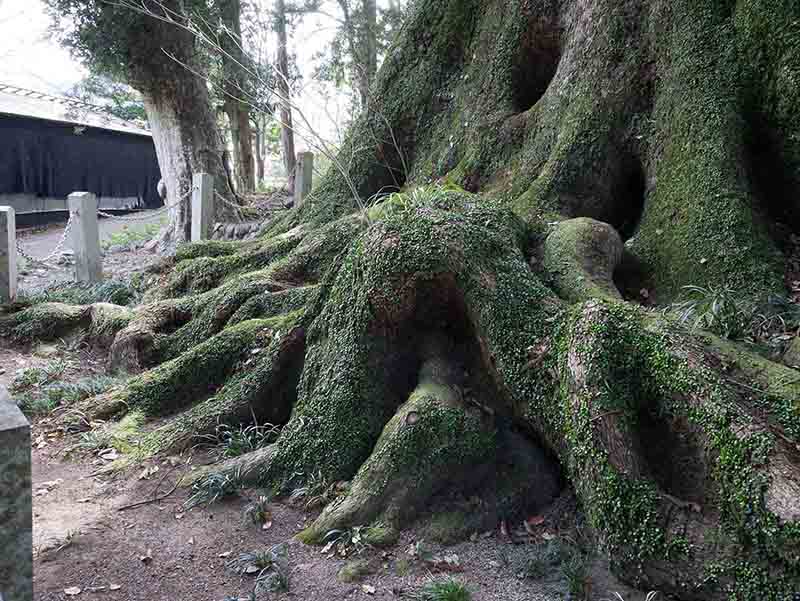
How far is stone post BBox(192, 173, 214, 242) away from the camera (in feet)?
32.2

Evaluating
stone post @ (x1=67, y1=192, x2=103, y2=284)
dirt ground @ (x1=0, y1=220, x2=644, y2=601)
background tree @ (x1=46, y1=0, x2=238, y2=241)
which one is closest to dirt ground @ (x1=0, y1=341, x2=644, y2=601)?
dirt ground @ (x1=0, y1=220, x2=644, y2=601)

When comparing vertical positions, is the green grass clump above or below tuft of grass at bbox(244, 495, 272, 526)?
above

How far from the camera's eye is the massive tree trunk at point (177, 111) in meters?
11.9

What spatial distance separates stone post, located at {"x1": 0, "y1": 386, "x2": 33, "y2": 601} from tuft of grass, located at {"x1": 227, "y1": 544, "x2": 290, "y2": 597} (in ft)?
4.82

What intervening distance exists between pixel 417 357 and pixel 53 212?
19358mm

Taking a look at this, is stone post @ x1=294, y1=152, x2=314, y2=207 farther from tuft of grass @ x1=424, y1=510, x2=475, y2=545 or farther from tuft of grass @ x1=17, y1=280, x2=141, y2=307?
tuft of grass @ x1=424, y1=510, x2=475, y2=545

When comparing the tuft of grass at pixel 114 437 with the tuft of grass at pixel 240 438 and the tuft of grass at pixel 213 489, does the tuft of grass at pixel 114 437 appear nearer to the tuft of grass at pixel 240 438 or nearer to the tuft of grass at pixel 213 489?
the tuft of grass at pixel 240 438

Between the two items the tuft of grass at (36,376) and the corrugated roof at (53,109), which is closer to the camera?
the tuft of grass at (36,376)

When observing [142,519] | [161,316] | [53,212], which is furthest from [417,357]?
[53,212]

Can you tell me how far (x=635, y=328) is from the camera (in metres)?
3.53

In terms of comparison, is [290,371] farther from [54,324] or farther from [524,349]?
[54,324]

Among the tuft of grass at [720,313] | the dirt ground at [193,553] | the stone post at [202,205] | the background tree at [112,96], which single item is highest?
the background tree at [112,96]

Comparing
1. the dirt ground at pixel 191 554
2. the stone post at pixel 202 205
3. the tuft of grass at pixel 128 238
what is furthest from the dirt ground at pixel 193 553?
the tuft of grass at pixel 128 238

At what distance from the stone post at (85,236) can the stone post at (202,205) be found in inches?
51.3
